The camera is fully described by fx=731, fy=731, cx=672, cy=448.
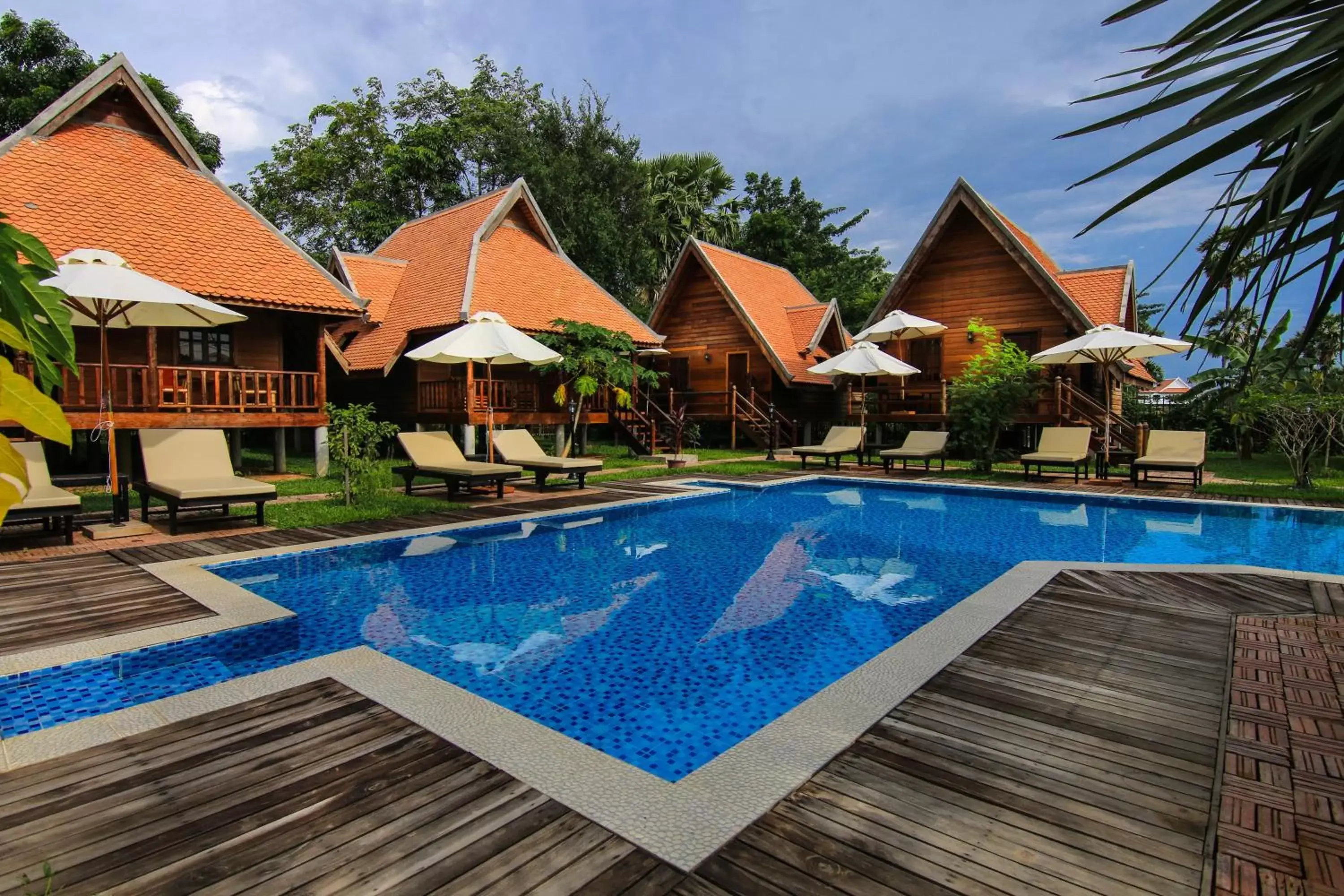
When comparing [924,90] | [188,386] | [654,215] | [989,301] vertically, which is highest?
[654,215]

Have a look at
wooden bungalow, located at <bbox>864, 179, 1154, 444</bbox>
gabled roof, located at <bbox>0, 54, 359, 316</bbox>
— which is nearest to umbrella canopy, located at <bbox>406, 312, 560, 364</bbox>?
gabled roof, located at <bbox>0, 54, 359, 316</bbox>

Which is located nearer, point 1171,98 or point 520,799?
point 1171,98

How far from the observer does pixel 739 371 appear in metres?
23.1

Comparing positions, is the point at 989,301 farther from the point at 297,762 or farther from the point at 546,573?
the point at 297,762

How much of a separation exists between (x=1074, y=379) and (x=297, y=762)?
63.2ft

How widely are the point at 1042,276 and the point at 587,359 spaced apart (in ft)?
36.7

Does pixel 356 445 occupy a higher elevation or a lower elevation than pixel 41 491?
higher

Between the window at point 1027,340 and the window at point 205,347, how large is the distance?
1762 cm

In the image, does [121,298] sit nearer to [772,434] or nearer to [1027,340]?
[772,434]

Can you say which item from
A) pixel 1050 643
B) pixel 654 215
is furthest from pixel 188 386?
pixel 654 215

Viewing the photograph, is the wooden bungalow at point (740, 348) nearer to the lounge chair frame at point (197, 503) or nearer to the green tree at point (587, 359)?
the green tree at point (587, 359)

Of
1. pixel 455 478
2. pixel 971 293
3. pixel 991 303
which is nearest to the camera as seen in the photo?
pixel 455 478

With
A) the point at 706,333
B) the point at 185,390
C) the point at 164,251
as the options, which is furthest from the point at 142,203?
the point at 706,333

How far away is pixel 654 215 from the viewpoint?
31609 millimetres
